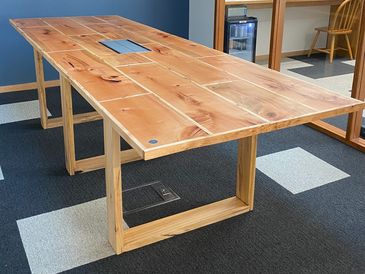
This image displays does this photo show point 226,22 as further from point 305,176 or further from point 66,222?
point 66,222

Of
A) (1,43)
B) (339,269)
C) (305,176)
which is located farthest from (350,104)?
(1,43)

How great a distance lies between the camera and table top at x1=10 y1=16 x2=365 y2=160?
1360mm

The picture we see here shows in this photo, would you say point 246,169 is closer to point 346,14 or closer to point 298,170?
point 298,170

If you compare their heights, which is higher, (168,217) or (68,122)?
(68,122)

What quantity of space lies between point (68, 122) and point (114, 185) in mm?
856

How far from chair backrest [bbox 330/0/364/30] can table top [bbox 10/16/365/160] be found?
1.35m

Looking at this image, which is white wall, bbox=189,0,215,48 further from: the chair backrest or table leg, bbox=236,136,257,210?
table leg, bbox=236,136,257,210

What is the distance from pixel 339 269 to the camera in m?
1.84

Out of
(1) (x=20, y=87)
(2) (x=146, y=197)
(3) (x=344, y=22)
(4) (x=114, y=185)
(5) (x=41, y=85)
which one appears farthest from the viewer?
(1) (x=20, y=87)

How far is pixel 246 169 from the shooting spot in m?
2.20

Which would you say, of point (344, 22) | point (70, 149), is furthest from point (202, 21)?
point (70, 149)

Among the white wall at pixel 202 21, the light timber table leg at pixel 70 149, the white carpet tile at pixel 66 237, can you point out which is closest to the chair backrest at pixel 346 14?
the white wall at pixel 202 21

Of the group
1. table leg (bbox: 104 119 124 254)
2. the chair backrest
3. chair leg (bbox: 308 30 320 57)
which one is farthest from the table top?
chair leg (bbox: 308 30 320 57)

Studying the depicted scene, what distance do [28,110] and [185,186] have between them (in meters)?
1.84
